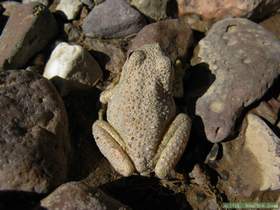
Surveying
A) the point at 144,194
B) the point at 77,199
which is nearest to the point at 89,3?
the point at 144,194

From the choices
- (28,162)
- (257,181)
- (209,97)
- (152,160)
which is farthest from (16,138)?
(257,181)

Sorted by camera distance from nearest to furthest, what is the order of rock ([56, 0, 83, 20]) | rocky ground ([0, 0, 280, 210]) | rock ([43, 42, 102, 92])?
1. rocky ground ([0, 0, 280, 210])
2. rock ([43, 42, 102, 92])
3. rock ([56, 0, 83, 20])

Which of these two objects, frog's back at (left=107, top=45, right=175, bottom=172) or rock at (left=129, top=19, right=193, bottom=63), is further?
rock at (left=129, top=19, right=193, bottom=63)

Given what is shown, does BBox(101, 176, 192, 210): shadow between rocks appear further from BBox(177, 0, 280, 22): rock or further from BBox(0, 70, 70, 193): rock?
BBox(177, 0, 280, 22): rock

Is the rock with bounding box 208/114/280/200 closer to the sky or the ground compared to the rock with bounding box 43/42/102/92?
closer to the ground

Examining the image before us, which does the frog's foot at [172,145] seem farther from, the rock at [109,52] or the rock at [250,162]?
the rock at [109,52]

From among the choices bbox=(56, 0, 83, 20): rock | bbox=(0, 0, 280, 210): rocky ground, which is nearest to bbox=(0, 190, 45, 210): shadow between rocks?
bbox=(0, 0, 280, 210): rocky ground
